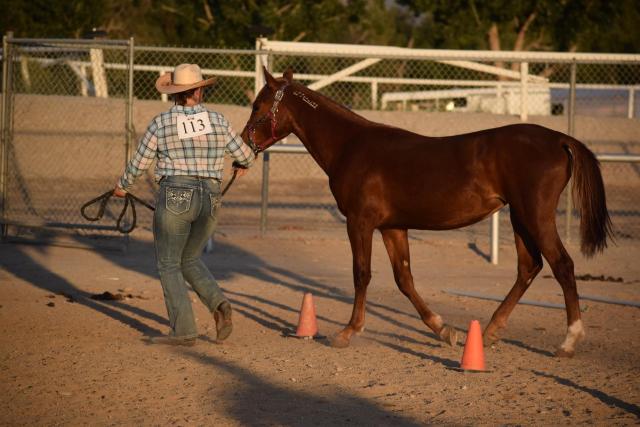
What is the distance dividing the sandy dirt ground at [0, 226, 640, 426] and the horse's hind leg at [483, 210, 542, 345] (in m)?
A: 0.17

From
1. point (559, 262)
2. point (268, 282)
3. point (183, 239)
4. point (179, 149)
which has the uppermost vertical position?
point (179, 149)

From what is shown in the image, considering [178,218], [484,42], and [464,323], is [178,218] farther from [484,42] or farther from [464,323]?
[484,42]

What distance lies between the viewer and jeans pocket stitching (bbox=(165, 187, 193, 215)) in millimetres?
7445

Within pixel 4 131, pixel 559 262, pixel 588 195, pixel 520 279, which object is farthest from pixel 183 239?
pixel 4 131

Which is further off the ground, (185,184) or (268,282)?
(185,184)

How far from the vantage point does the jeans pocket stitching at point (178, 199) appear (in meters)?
7.45

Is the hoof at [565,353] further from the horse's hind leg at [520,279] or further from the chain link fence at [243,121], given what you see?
the chain link fence at [243,121]

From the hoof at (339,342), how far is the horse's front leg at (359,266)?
0.06 meters

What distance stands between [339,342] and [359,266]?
65 centimetres

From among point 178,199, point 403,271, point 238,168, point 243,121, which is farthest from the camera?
point 243,121

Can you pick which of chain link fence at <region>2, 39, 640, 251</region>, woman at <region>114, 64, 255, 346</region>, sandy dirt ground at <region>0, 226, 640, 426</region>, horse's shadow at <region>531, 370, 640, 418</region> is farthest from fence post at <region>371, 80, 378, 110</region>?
horse's shadow at <region>531, 370, 640, 418</region>

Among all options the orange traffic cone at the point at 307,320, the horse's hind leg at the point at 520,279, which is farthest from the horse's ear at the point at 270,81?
the horse's hind leg at the point at 520,279

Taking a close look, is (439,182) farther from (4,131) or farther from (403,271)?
(4,131)

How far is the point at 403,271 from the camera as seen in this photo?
833cm
